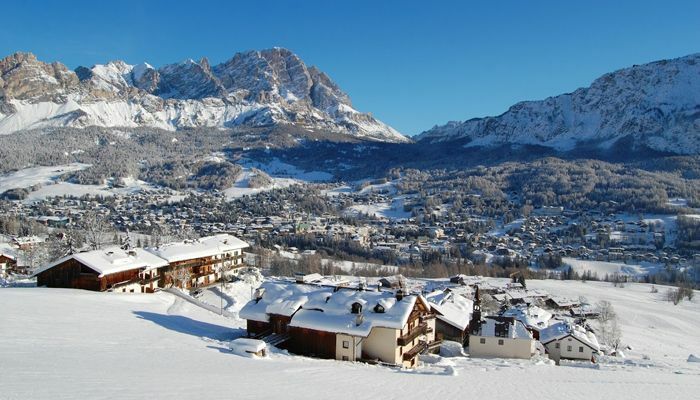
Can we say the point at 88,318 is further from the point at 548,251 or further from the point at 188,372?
the point at 548,251

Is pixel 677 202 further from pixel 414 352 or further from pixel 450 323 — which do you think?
pixel 414 352

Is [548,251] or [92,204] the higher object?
[92,204]

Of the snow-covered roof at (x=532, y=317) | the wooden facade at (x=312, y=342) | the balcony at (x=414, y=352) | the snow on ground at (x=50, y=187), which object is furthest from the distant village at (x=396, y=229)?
the balcony at (x=414, y=352)

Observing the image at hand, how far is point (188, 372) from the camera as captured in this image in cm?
1647

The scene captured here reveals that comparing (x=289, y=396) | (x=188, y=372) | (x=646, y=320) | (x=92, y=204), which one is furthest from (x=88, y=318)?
(x=92, y=204)

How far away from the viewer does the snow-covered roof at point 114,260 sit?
114 feet

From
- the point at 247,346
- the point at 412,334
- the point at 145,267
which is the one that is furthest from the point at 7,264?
the point at 412,334

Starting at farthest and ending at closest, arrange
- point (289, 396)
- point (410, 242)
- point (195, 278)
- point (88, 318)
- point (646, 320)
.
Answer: point (410, 242) → point (646, 320) → point (195, 278) → point (88, 318) → point (289, 396)

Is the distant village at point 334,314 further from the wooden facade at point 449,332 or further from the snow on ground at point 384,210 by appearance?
the snow on ground at point 384,210

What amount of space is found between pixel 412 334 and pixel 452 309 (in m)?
13.5

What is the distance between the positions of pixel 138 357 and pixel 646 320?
57.1 meters

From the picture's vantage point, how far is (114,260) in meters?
36.4

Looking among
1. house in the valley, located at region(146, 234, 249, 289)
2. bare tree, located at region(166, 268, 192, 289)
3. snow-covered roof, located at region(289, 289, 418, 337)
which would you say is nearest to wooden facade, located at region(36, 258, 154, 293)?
house in the valley, located at region(146, 234, 249, 289)

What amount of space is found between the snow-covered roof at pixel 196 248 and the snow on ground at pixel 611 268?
6784 cm
